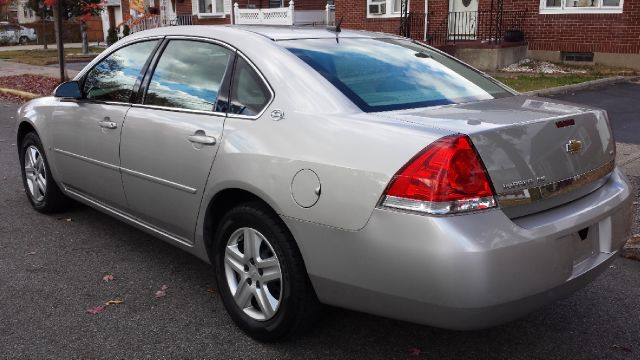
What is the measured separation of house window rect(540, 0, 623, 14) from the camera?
15352 mm

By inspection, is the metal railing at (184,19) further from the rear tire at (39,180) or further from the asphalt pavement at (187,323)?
the asphalt pavement at (187,323)

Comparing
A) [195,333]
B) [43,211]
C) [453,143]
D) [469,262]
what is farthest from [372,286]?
[43,211]

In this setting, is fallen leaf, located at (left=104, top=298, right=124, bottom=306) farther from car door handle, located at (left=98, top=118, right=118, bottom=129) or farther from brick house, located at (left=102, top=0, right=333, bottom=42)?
brick house, located at (left=102, top=0, right=333, bottom=42)

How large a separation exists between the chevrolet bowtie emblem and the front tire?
4.35ft

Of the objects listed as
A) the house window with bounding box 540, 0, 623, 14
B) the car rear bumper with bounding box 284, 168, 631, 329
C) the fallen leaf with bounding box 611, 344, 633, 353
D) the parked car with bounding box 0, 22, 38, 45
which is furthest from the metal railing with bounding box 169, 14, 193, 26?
the fallen leaf with bounding box 611, 344, 633, 353

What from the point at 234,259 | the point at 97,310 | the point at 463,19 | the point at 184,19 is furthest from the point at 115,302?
the point at 184,19

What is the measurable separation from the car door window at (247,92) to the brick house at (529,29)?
1147cm

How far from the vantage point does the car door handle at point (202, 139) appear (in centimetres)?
328

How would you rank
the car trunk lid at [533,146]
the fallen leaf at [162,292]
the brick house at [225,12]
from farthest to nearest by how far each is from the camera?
the brick house at [225,12], the fallen leaf at [162,292], the car trunk lid at [533,146]

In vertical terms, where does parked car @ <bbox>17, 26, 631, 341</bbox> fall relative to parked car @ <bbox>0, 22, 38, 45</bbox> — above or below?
below

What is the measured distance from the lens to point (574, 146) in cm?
283

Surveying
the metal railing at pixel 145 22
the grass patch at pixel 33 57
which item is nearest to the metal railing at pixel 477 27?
the grass patch at pixel 33 57

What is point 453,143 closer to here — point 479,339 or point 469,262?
point 469,262

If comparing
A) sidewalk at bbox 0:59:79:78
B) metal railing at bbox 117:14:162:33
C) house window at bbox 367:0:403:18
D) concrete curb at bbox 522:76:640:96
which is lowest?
concrete curb at bbox 522:76:640:96
